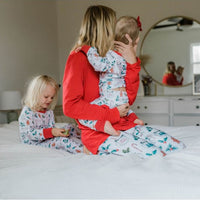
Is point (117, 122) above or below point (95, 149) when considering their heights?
above

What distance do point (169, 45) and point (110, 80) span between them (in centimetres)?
280

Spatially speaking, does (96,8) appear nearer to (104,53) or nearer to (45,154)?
(104,53)

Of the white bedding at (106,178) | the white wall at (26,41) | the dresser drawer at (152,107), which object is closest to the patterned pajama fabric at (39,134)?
the white bedding at (106,178)

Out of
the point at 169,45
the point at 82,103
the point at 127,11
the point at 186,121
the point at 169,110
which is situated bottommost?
the point at 186,121

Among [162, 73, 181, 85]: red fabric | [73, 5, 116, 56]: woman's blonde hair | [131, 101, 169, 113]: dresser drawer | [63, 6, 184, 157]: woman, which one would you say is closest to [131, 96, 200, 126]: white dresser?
[131, 101, 169, 113]: dresser drawer

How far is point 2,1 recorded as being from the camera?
10.6 feet

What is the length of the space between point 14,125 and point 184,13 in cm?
280

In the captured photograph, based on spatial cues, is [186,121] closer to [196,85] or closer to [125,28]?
[196,85]

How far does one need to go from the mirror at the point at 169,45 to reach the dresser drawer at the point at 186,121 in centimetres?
65

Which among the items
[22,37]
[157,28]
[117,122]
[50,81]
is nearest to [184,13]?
[157,28]

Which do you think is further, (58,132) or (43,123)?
(43,123)

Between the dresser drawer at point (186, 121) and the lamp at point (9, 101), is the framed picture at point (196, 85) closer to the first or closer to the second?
the dresser drawer at point (186, 121)

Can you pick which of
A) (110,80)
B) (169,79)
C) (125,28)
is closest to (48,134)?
(110,80)

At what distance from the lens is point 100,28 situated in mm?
1335
